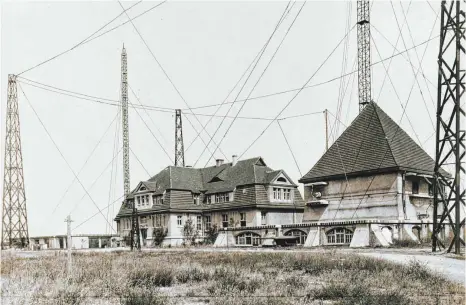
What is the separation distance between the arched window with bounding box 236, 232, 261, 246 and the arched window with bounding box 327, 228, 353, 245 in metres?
8.62

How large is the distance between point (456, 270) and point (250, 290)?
8.04m

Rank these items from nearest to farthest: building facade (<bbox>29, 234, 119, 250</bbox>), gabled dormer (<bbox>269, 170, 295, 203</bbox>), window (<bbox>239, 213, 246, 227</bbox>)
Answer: window (<bbox>239, 213, 246, 227</bbox>) → gabled dormer (<bbox>269, 170, 295, 203</bbox>) → building facade (<bbox>29, 234, 119, 250</bbox>)

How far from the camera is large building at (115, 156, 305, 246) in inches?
2083

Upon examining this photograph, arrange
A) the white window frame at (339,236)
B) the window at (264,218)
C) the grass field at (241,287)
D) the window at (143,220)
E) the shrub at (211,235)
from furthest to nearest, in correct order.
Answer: the window at (143,220) < the shrub at (211,235) < the window at (264,218) < the white window frame at (339,236) < the grass field at (241,287)

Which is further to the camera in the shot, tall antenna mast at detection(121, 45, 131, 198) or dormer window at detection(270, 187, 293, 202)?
tall antenna mast at detection(121, 45, 131, 198)

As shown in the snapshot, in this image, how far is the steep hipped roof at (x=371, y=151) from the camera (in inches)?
1574

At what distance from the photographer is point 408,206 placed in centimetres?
3875

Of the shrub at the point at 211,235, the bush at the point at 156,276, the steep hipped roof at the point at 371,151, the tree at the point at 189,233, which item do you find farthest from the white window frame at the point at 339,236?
the bush at the point at 156,276

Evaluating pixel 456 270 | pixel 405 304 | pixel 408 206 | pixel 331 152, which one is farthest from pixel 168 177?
pixel 405 304

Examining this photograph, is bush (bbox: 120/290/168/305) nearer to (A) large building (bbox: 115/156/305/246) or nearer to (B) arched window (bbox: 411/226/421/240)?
(B) arched window (bbox: 411/226/421/240)

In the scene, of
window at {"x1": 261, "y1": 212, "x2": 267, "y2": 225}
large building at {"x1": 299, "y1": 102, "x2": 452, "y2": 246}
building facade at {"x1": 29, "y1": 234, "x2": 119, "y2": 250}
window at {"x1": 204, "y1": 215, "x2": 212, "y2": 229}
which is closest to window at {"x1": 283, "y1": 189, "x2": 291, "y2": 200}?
window at {"x1": 261, "y1": 212, "x2": 267, "y2": 225}

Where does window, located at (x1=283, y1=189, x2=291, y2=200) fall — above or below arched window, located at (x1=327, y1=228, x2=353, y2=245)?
above

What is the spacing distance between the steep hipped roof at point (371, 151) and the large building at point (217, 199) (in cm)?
913

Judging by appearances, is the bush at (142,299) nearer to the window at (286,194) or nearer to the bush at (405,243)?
the bush at (405,243)
